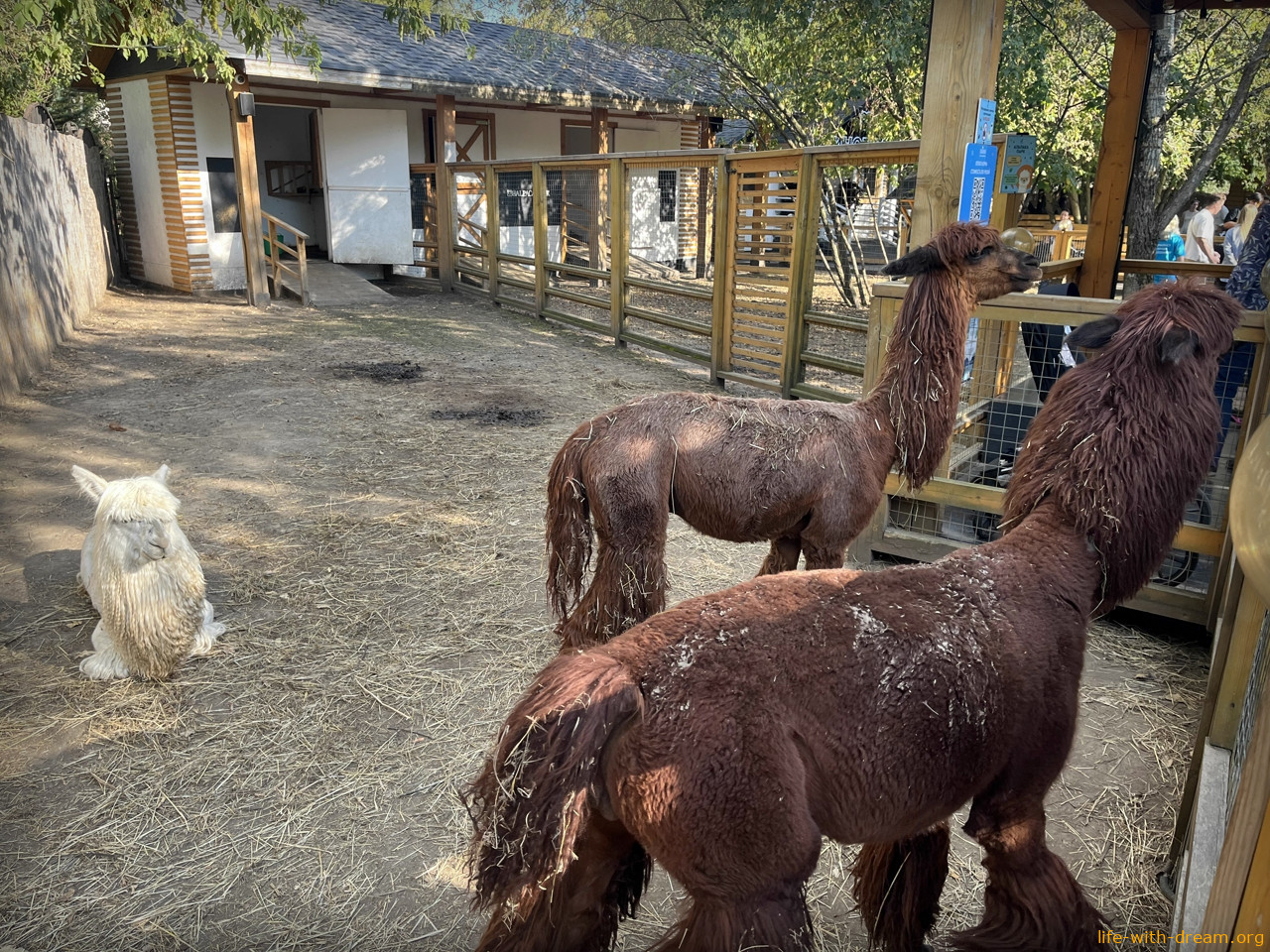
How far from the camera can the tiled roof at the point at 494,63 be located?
45.0 feet

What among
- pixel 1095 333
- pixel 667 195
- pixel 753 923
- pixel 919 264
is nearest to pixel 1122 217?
pixel 919 264

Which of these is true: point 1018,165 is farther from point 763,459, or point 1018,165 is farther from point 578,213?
point 578,213

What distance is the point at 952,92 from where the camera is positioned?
13.4ft

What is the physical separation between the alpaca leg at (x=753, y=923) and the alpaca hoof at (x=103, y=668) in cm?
326

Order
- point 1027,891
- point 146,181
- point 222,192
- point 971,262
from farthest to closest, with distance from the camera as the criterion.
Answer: point 146,181
point 222,192
point 971,262
point 1027,891

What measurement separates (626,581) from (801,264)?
5.59 metres

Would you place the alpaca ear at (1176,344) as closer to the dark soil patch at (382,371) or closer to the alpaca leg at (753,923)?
the alpaca leg at (753,923)

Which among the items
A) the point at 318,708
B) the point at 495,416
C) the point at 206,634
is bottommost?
the point at 318,708

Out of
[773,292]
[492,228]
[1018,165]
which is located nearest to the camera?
[1018,165]

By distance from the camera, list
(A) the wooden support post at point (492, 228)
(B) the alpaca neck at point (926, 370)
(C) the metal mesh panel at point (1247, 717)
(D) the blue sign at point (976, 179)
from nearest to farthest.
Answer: (C) the metal mesh panel at point (1247, 717) → (B) the alpaca neck at point (926, 370) → (D) the blue sign at point (976, 179) → (A) the wooden support post at point (492, 228)

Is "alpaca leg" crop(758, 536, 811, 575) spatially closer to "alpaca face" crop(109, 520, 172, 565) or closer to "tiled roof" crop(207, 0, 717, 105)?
"alpaca face" crop(109, 520, 172, 565)

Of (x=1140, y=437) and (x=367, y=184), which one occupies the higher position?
(x=367, y=184)

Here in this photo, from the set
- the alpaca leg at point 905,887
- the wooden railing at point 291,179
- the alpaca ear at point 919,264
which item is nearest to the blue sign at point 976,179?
the alpaca ear at point 919,264

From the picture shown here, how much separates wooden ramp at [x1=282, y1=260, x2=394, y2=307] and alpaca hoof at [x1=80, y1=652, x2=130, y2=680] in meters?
10.9
